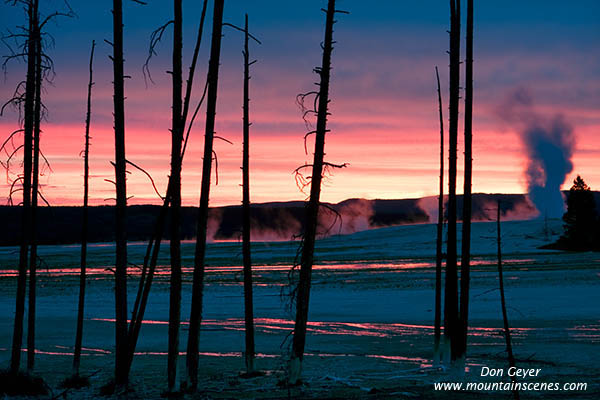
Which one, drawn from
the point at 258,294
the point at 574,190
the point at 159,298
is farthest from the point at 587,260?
the point at 159,298

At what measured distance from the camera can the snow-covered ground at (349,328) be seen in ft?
53.9

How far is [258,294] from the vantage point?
38.7 m

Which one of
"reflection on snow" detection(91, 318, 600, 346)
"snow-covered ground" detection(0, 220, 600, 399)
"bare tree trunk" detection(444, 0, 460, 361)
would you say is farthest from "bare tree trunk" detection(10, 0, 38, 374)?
"reflection on snow" detection(91, 318, 600, 346)

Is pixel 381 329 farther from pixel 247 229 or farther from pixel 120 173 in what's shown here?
pixel 120 173

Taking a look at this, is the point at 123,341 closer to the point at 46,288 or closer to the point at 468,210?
the point at 468,210

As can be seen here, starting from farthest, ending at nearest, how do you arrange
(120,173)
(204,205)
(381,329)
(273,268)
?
(273,268) < (381,329) < (204,205) < (120,173)

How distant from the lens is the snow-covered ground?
16.4m

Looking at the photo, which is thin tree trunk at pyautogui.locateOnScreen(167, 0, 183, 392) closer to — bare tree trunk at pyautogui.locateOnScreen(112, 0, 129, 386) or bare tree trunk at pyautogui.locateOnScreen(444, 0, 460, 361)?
bare tree trunk at pyautogui.locateOnScreen(112, 0, 129, 386)

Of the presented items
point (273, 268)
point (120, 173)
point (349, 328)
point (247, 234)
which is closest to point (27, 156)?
point (120, 173)

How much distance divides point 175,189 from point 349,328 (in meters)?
13.0

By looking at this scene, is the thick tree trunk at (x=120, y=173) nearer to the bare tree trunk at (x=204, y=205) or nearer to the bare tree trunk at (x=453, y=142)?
the bare tree trunk at (x=204, y=205)

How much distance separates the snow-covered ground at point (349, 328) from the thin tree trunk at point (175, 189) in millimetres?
1285

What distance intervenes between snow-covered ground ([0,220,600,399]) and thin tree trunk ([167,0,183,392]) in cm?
129

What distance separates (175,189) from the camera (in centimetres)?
1530
